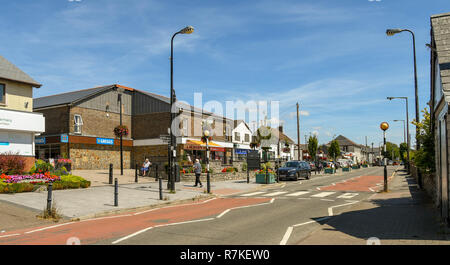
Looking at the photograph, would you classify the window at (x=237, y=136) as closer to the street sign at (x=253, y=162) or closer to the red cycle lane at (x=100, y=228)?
the street sign at (x=253, y=162)

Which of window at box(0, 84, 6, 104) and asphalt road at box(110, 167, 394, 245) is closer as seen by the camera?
asphalt road at box(110, 167, 394, 245)

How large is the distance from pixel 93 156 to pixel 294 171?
19758mm

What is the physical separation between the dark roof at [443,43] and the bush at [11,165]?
785 inches

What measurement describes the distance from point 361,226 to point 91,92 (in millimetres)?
33772

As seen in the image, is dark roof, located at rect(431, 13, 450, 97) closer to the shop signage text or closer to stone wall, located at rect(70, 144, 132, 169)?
stone wall, located at rect(70, 144, 132, 169)

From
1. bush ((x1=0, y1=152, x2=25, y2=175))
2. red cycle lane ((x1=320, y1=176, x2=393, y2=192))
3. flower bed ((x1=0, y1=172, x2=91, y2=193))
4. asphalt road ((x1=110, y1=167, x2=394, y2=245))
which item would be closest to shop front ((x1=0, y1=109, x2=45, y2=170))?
bush ((x1=0, y1=152, x2=25, y2=175))

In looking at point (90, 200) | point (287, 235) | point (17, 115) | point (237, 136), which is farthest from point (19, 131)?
point (237, 136)

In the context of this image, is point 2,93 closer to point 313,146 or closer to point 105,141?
point 105,141

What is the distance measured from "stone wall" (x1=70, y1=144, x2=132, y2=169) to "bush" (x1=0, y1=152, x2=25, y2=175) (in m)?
13.0

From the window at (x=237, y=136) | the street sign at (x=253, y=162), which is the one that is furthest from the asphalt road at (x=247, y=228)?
the window at (x=237, y=136)

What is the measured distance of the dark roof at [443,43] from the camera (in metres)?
7.54

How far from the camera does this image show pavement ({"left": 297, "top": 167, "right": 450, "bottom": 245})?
286 inches

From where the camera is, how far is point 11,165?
18.9 meters
